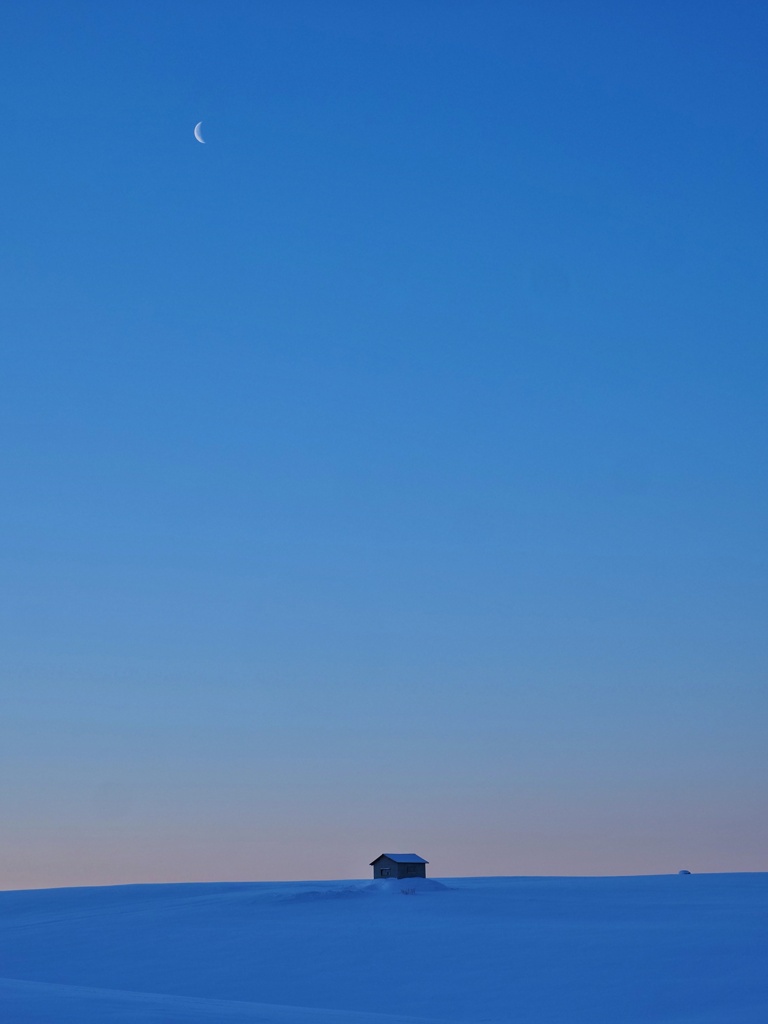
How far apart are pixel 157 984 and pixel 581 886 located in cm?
3398

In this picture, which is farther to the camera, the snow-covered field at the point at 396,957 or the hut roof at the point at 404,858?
the hut roof at the point at 404,858

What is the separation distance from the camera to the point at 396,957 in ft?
113

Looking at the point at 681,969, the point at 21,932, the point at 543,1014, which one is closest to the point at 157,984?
the point at 543,1014

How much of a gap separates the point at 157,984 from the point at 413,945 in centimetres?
888

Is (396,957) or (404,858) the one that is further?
(404,858)

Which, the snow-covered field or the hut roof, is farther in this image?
the hut roof

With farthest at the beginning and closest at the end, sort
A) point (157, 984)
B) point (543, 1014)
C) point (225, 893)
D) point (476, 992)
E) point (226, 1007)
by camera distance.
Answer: point (225, 893) → point (157, 984) → point (476, 992) → point (543, 1014) → point (226, 1007)

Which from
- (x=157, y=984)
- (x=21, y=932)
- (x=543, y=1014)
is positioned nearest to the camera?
(x=543, y=1014)

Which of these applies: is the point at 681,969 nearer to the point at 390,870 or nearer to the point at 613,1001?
the point at 613,1001

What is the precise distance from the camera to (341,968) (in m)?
33.0

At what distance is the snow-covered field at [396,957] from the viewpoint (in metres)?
22.5

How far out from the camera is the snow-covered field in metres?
22.5

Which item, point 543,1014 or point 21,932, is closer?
point 543,1014

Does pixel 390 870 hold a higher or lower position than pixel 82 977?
higher
